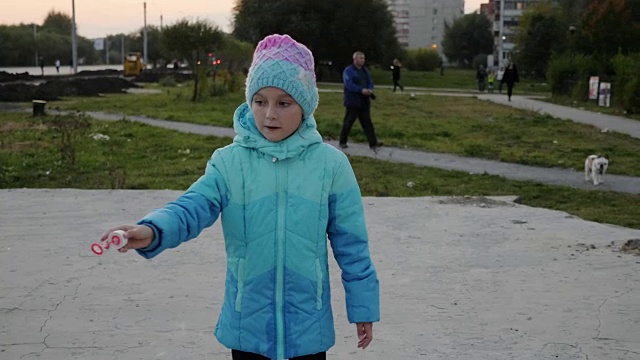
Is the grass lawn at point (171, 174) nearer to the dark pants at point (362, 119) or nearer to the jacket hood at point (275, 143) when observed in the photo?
the dark pants at point (362, 119)

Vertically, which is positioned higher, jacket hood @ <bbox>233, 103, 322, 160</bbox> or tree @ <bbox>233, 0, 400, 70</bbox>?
tree @ <bbox>233, 0, 400, 70</bbox>

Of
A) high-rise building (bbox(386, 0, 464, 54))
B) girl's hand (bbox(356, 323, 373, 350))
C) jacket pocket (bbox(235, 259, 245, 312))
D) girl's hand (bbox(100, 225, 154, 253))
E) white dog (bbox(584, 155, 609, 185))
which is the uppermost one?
high-rise building (bbox(386, 0, 464, 54))

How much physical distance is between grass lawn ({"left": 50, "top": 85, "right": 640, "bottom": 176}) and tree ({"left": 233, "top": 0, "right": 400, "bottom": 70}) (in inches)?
1090

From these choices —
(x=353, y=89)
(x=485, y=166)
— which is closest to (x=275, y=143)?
(x=485, y=166)

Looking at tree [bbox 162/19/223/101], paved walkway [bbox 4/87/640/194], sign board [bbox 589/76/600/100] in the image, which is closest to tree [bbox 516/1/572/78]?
sign board [bbox 589/76/600/100]

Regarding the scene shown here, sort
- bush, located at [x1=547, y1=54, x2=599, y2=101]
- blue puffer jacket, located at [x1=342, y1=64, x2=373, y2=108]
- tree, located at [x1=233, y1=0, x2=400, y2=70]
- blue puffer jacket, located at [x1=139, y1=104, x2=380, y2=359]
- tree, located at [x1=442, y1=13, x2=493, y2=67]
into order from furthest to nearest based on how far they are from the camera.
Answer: tree, located at [x1=442, y1=13, x2=493, y2=67]
tree, located at [x1=233, y1=0, x2=400, y2=70]
bush, located at [x1=547, y1=54, x2=599, y2=101]
blue puffer jacket, located at [x1=342, y1=64, x2=373, y2=108]
blue puffer jacket, located at [x1=139, y1=104, x2=380, y2=359]

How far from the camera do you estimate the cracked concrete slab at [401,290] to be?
4676 millimetres

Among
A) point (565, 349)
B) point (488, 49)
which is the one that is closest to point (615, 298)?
point (565, 349)

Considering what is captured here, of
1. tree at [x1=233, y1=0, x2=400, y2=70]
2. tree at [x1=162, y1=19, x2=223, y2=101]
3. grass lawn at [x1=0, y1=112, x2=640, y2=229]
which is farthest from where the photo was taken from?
tree at [x1=233, y1=0, x2=400, y2=70]

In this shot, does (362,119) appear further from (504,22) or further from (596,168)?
(504,22)

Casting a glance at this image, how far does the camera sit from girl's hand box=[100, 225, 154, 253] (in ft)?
8.66

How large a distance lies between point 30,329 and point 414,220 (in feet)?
14.0

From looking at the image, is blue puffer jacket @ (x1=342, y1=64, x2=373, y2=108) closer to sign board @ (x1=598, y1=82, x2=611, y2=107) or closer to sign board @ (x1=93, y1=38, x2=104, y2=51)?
sign board @ (x1=598, y1=82, x2=611, y2=107)

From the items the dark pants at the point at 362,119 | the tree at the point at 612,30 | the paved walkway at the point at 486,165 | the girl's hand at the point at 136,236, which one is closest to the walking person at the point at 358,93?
the dark pants at the point at 362,119
